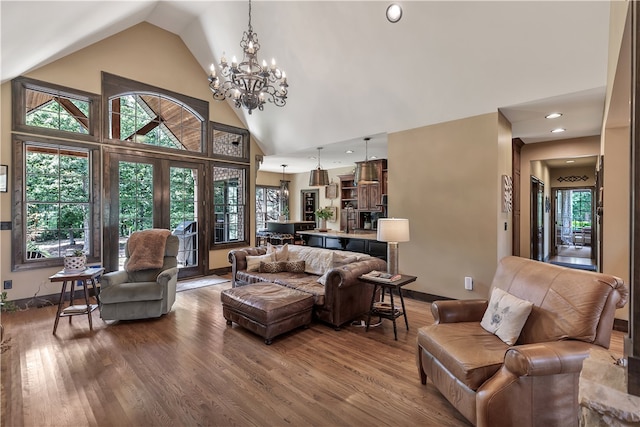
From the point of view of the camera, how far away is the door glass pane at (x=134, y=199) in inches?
195

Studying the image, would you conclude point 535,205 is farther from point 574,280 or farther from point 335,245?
point 574,280

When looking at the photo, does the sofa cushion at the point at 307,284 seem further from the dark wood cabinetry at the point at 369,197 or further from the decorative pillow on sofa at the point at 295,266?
the dark wood cabinetry at the point at 369,197

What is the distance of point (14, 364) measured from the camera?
259cm

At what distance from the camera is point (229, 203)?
6484 mm

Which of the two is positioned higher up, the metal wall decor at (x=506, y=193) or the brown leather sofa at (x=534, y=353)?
the metal wall decor at (x=506, y=193)

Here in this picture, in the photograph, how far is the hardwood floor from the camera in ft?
6.49

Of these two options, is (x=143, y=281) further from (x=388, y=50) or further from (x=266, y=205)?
(x=266, y=205)

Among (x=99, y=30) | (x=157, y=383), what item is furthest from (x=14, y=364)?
(x=99, y=30)

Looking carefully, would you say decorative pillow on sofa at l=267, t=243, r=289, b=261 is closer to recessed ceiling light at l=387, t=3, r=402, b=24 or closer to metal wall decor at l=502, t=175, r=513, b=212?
metal wall decor at l=502, t=175, r=513, b=212

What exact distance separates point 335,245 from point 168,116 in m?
4.01

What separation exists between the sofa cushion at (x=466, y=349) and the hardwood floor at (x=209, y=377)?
15.7 inches

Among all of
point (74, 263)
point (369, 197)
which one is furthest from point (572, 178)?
point (74, 263)

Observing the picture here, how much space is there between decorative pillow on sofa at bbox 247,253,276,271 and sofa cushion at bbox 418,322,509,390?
9.18ft

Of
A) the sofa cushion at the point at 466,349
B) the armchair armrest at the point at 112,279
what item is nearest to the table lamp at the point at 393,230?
the sofa cushion at the point at 466,349
